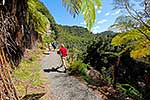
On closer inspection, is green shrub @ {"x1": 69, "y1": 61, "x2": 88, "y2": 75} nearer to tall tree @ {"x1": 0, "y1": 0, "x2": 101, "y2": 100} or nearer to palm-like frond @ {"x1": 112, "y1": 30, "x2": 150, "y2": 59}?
palm-like frond @ {"x1": 112, "y1": 30, "x2": 150, "y2": 59}

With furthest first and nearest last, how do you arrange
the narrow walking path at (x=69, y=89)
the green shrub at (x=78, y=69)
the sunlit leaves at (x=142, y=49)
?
the sunlit leaves at (x=142, y=49)
the green shrub at (x=78, y=69)
the narrow walking path at (x=69, y=89)

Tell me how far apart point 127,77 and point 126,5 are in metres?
4.14

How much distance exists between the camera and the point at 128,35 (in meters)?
15.9

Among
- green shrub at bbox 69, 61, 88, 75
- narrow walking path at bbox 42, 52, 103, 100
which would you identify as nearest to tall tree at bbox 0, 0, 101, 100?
narrow walking path at bbox 42, 52, 103, 100

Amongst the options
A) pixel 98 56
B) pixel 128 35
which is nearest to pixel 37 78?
pixel 128 35

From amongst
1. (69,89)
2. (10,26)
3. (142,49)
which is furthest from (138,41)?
(10,26)

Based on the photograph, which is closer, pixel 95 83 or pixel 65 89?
pixel 65 89

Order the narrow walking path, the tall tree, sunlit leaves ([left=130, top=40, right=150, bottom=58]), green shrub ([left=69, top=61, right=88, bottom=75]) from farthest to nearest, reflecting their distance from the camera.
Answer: sunlit leaves ([left=130, top=40, right=150, bottom=58]), green shrub ([left=69, top=61, right=88, bottom=75]), the narrow walking path, the tall tree

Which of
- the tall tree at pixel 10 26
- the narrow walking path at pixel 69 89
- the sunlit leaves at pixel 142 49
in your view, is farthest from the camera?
the sunlit leaves at pixel 142 49

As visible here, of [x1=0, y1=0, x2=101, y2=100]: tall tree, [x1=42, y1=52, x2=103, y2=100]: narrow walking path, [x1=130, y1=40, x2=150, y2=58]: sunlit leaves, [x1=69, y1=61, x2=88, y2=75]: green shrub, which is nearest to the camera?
[x1=0, y1=0, x2=101, y2=100]: tall tree

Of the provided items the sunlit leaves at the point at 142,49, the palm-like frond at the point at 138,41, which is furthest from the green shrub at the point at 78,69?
the sunlit leaves at the point at 142,49

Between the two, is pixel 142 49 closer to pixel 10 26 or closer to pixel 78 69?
pixel 78 69

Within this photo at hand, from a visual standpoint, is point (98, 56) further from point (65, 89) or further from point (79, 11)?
point (79, 11)

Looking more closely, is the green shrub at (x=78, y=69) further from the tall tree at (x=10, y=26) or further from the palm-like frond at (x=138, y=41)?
the tall tree at (x=10, y=26)
